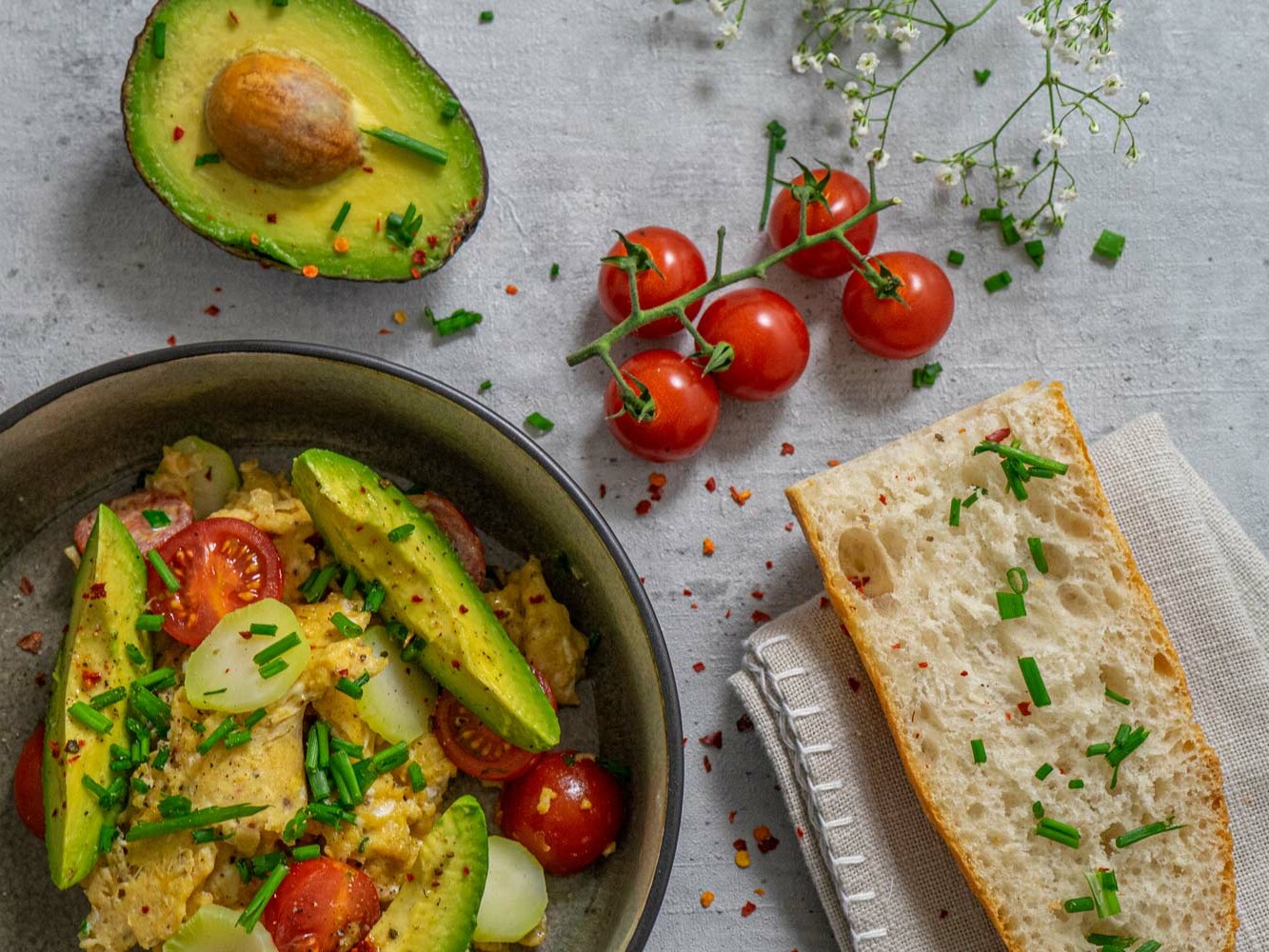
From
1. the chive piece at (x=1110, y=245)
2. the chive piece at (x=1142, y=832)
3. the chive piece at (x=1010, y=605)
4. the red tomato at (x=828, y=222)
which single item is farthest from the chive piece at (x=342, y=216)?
the chive piece at (x=1142, y=832)

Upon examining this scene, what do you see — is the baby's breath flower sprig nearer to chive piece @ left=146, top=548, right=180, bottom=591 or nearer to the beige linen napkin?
the beige linen napkin

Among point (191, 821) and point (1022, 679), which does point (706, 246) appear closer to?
point (1022, 679)

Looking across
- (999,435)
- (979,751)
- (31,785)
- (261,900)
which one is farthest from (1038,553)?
(31,785)

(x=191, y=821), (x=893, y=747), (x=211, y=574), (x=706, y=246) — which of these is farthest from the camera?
(x=706, y=246)

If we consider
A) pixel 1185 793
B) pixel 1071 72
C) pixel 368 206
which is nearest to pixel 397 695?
pixel 368 206

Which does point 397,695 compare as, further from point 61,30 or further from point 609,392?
point 61,30

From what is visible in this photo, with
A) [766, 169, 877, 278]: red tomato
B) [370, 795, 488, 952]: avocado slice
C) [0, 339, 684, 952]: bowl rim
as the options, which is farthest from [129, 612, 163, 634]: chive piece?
[766, 169, 877, 278]: red tomato

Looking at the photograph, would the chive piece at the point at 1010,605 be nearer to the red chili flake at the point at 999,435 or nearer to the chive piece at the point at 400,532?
the red chili flake at the point at 999,435
